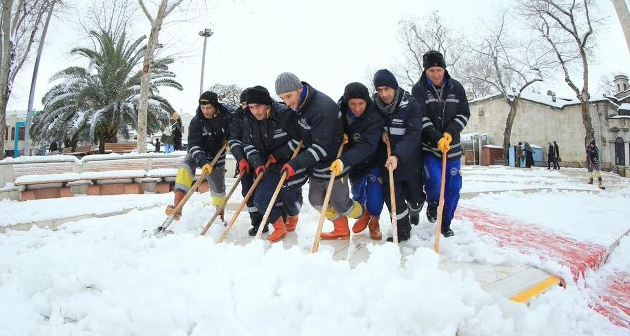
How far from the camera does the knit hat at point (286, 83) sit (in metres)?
3.40

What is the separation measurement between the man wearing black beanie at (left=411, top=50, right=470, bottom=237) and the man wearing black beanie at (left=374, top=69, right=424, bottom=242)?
0.13m

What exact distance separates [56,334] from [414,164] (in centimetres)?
287

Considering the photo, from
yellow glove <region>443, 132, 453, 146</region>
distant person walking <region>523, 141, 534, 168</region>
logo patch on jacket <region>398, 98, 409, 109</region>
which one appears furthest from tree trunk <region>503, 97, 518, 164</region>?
logo patch on jacket <region>398, 98, 409, 109</region>

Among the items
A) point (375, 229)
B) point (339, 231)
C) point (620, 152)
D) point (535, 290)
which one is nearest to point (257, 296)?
point (535, 290)

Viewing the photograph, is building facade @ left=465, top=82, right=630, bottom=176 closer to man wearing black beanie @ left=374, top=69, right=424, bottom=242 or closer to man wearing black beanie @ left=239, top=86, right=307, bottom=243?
man wearing black beanie @ left=374, top=69, right=424, bottom=242

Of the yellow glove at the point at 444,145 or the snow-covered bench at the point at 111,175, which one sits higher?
the yellow glove at the point at 444,145

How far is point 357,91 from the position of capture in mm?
3422

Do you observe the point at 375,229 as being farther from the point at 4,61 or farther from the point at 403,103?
the point at 4,61

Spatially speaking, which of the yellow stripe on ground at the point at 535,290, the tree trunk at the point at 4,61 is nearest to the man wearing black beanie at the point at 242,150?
the yellow stripe on ground at the point at 535,290

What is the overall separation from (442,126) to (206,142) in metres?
2.55

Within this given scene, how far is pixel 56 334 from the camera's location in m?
1.81

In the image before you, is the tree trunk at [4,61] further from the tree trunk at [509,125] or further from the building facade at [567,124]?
the building facade at [567,124]

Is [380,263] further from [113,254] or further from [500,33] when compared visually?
[500,33]

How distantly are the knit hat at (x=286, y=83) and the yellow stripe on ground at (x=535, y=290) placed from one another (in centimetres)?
229
